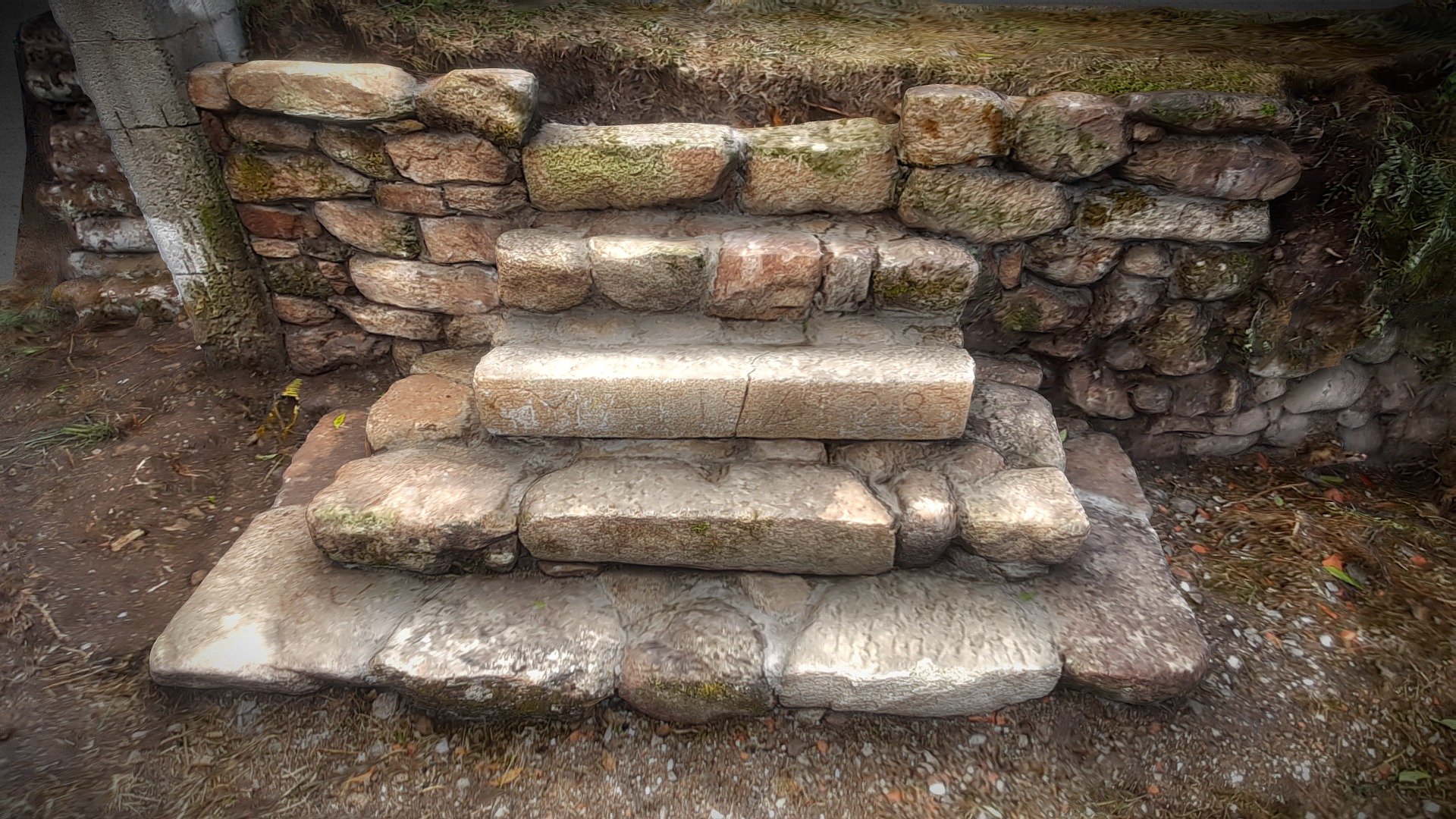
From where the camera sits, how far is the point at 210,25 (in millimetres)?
2443

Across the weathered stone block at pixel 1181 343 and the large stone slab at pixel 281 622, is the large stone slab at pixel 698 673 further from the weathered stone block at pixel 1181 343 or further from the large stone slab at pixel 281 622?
the weathered stone block at pixel 1181 343

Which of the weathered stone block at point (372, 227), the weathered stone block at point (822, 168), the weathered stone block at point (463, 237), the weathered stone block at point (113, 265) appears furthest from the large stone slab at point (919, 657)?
the weathered stone block at point (113, 265)

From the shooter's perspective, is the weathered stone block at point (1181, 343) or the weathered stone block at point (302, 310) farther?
the weathered stone block at point (302, 310)

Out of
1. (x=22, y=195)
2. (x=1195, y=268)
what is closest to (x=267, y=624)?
(x=22, y=195)

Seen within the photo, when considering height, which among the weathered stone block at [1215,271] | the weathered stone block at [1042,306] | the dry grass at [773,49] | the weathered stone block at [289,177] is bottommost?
the weathered stone block at [1042,306]

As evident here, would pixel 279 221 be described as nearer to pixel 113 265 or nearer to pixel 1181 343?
pixel 113 265

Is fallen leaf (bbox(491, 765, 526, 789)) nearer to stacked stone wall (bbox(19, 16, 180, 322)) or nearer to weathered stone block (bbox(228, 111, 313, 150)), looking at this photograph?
weathered stone block (bbox(228, 111, 313, 150))

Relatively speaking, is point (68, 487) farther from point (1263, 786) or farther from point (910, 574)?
point (1263, 786)

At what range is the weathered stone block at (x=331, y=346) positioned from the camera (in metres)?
2.88

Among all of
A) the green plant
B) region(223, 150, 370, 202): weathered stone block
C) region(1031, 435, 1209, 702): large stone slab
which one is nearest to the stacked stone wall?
region(223, 150, 370, 202): weathered stone block

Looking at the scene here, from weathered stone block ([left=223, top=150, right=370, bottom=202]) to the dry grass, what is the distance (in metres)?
0.45

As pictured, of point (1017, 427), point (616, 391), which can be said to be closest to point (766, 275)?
point (616, 391)

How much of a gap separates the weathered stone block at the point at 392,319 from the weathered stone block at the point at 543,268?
1.58 ft

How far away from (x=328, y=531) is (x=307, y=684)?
1.41 ft
